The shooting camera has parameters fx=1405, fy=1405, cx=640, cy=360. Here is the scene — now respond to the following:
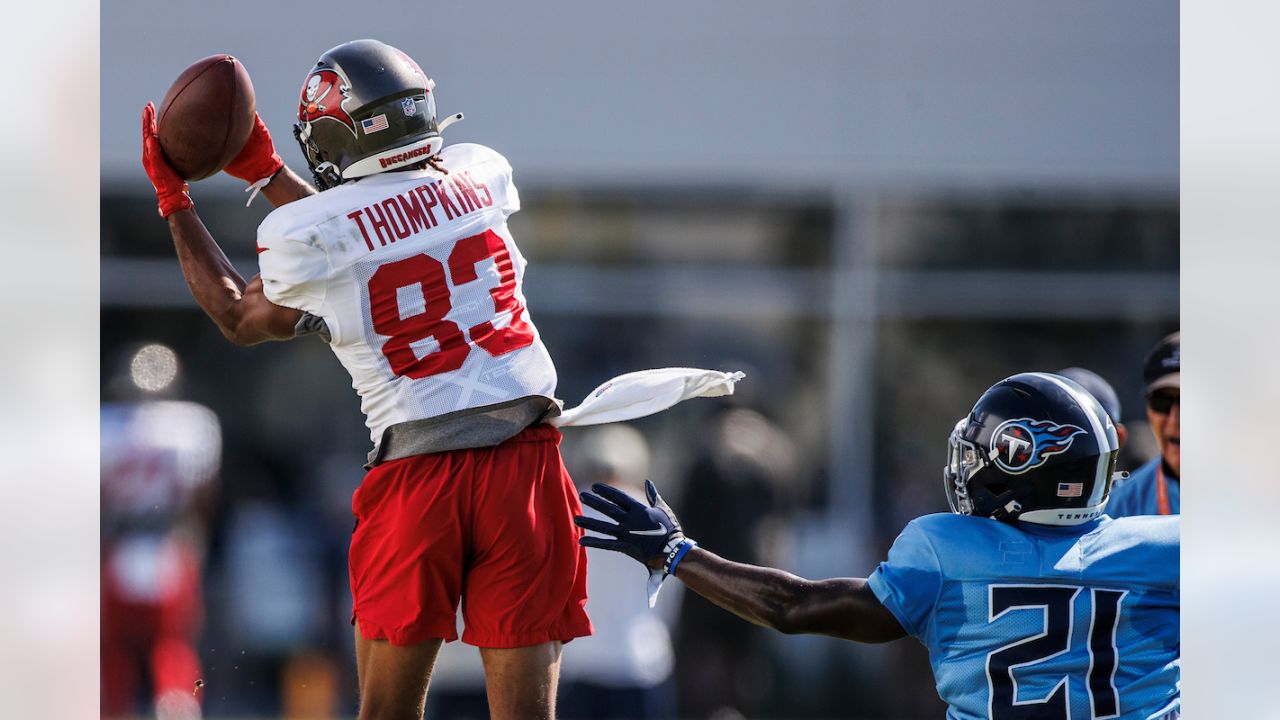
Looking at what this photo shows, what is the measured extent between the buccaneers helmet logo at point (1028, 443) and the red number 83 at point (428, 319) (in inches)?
52.0

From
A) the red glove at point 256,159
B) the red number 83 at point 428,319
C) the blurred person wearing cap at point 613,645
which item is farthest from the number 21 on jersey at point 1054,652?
the blurred person wearing cap at point 613,645

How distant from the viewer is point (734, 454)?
25.7 feet

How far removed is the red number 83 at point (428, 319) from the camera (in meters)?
3.65

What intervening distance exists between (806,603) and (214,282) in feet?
5.87

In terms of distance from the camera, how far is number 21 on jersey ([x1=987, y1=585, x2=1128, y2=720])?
3.07 meters

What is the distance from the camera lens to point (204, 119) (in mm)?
3969

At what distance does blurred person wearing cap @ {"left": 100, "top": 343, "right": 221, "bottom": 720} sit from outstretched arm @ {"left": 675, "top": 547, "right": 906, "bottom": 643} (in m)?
6.29

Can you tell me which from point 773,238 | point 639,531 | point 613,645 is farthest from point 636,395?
point 773,238

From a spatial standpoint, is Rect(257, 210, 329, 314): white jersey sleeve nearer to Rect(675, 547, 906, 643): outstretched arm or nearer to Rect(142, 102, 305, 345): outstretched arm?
Rect(142, 102, 305, 345): outstretched arm

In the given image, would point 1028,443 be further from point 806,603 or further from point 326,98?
point 326,98

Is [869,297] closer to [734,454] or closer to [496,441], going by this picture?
[734,454]

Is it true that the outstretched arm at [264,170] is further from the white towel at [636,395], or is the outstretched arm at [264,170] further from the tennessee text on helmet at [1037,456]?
the tennessee text on helmet at [1037,456]

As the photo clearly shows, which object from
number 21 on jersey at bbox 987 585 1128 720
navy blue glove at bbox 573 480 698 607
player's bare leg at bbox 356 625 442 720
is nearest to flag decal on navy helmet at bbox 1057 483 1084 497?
number 21 on jersey at bbox 987 585 1128 720

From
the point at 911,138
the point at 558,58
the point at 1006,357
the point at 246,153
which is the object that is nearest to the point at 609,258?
the point at 558,58
